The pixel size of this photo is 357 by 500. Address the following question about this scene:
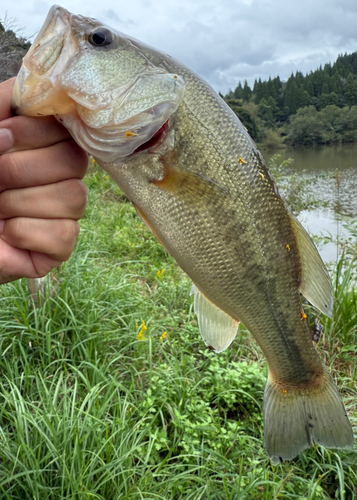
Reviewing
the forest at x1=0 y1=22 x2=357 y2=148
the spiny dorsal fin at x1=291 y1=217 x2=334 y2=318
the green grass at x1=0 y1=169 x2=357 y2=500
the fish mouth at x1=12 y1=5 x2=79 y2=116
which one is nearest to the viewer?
the fish mouth at x1=12 y1=5 x2=79 y2=116

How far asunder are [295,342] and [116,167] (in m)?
1.19

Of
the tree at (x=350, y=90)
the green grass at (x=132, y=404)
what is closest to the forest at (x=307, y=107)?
the tree at (x=350, y=90)

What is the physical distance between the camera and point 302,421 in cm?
189

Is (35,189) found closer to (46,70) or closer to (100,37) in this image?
(46,70)

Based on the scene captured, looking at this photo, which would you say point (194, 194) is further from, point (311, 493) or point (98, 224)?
point (98, 224)

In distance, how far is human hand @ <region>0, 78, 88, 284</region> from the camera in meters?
1.20

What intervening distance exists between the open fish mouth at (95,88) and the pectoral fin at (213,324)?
2.45ft

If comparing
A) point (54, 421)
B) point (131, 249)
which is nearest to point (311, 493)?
point (54, 421)

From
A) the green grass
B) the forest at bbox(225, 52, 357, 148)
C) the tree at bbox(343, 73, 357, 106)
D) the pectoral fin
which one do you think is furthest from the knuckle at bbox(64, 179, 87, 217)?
the tree at bbox(343, 73, 357, 106)

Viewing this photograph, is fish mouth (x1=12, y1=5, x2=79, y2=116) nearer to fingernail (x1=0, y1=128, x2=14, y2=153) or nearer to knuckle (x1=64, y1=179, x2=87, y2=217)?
fingernail (x1=0, y1=128, x2=14, y2=153)

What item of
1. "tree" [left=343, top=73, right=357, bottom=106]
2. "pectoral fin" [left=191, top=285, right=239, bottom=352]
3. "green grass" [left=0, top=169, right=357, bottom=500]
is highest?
"tree" [left=343, top=73, right=357, bottom=106]

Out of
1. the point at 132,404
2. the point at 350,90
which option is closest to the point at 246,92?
the point at 350,90

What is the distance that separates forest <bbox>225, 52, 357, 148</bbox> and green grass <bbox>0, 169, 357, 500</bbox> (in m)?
22.0

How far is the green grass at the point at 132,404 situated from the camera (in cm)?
197
